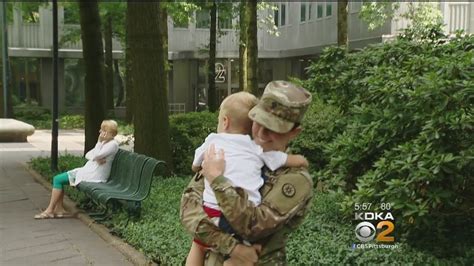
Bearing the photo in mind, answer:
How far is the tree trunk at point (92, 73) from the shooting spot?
12.6 m

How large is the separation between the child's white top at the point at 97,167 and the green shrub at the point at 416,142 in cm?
300

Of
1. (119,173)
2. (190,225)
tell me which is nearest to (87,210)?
(119,173)

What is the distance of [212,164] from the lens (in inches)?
108

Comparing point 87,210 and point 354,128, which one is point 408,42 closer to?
point 354,128

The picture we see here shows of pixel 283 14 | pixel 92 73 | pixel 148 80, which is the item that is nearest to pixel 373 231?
pixel 148 80

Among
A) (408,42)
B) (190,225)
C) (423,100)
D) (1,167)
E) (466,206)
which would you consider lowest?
(1,167)

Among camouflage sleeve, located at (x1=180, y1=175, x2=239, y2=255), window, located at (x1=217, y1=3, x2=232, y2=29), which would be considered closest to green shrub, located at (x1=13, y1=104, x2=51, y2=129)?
window, located at (x1=217, y1=3, x2=232, y2=29)

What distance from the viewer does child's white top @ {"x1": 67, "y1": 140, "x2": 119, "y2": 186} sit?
8.10 meters

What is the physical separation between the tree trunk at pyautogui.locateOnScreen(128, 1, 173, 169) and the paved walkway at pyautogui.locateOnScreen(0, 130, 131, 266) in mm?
1880

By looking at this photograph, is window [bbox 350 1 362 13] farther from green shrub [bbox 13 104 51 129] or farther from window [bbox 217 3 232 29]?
green shrub [bbox 13 104 51 129]

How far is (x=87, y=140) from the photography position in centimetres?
1259

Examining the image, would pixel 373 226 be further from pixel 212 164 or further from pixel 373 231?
pixel 212 164

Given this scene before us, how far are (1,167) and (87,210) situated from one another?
6.39 m

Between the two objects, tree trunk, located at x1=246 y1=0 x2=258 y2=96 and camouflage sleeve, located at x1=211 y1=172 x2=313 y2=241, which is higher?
tree trunk, located at x1=246 y1=0 x2=258 y2=96
